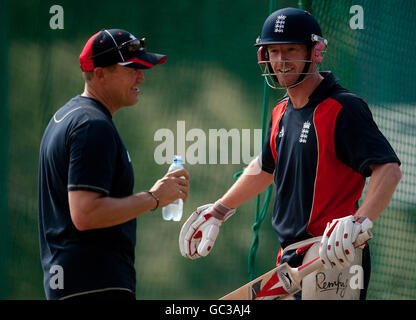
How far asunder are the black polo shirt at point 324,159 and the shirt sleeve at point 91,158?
1136 mm

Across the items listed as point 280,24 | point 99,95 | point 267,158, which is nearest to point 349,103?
point 280,24

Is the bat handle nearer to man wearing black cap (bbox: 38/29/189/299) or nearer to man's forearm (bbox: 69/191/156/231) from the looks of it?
man wearing black cap (bbox: 38/29/189/299)

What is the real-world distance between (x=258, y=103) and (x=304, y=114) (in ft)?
5.94

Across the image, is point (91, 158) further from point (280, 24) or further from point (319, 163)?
point (280, 24)

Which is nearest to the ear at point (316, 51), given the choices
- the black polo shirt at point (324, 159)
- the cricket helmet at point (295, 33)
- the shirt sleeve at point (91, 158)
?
the cricket helmet at point (295, 33)

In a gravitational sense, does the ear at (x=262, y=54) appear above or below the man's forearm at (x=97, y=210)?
above

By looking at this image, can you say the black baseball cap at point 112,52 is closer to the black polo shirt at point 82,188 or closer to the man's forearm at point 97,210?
the black polo shirt at point 82,188

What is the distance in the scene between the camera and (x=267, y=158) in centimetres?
408

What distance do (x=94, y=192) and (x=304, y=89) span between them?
1445mm

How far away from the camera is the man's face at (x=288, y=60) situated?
3748 mm

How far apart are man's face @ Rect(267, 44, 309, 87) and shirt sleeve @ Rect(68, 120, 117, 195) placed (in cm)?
123

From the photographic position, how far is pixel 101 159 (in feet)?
9.61

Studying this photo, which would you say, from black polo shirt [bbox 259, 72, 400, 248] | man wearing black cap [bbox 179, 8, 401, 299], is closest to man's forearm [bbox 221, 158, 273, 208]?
man wearing black cap [bbox 179, 8, 401, 299]

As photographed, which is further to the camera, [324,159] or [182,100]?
[182,100]
